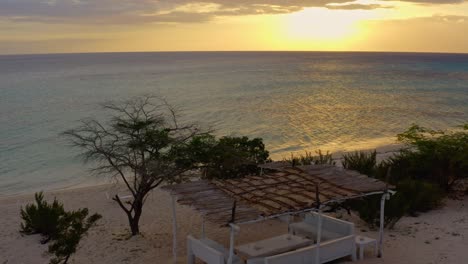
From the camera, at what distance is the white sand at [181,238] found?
925 cm

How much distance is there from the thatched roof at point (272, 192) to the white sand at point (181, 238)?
1.62 m

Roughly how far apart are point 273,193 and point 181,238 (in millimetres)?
3529

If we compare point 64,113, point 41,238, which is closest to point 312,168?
point 41,238

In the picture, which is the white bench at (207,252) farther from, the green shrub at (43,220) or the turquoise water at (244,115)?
the turquoise water at (244,115)

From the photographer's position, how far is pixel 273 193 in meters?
8.32

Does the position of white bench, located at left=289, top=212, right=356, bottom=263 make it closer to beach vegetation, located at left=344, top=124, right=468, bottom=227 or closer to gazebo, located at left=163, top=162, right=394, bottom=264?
gazebo, located at left=163, top=162, right=394, bottom=264

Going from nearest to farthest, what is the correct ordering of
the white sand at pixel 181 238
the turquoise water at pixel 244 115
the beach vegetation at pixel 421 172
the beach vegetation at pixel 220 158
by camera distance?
the white sand at pixel 181 238 → the beach vegetation at pixel 421 172 → the beach vegetation at pixel 220 158 → the turquoise water at pixel 244 115

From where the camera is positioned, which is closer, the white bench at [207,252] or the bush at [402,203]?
the white bench at [207,252]

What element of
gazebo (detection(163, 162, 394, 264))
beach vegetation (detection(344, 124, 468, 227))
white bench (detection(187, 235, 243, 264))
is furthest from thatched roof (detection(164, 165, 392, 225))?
beach vegetation (detection(344, 124, 468, 227))

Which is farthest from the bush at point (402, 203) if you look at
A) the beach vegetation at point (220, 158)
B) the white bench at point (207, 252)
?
the white bench at point (207, 252)

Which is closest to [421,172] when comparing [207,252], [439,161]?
[439,161]

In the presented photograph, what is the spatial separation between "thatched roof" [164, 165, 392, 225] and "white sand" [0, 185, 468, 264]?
1624mm

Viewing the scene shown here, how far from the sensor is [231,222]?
23.4ft

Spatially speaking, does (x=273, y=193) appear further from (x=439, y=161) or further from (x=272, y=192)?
(x=439, y=161)
